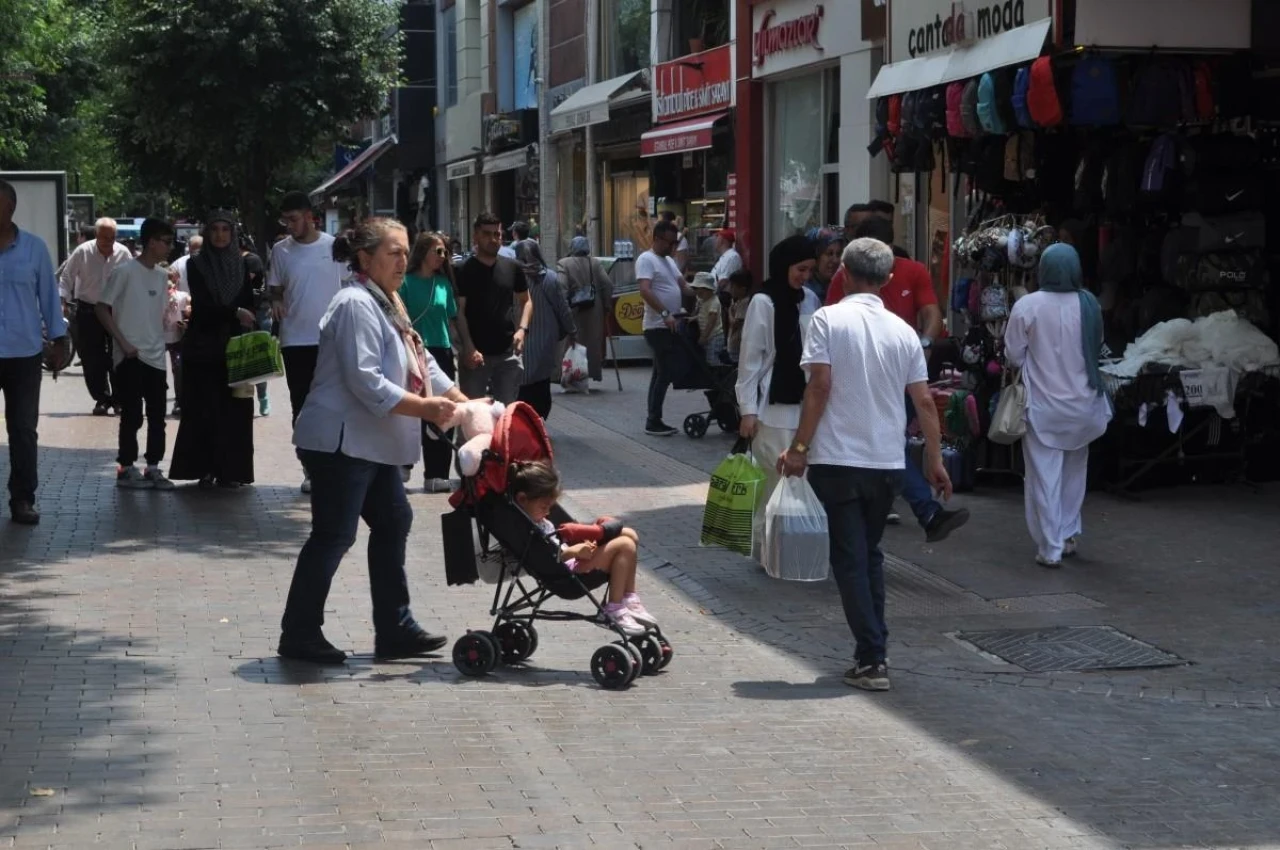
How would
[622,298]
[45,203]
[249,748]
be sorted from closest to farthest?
1. [249,748]
2. [622,298]
3. [45,203]

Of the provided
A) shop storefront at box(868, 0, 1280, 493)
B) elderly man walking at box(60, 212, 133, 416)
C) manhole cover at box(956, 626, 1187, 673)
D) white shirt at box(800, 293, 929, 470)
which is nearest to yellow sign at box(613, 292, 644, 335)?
elderly man walking at box(60, 212, 133, 416)

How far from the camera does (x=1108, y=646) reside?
808cm

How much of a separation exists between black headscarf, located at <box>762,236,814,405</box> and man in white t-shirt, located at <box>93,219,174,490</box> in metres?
5.11

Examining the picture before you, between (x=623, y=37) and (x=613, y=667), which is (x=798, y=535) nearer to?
(x=613, y=667)

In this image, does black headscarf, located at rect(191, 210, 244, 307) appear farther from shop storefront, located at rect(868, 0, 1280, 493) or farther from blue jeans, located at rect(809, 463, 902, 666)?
blue jeans, located at rect(809, 463, 902, 666)

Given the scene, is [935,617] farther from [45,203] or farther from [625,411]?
[45,203]

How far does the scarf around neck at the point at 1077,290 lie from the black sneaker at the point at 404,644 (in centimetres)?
406

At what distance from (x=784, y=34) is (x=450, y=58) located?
27971 millimetres

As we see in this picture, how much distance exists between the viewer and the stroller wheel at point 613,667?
7.05m

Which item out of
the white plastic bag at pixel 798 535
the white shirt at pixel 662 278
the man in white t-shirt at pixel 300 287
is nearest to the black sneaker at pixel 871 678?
the white plastic bag at pixel 798 535

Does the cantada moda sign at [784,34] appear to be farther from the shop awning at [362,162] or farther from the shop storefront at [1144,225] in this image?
the shop awning at [362,162]

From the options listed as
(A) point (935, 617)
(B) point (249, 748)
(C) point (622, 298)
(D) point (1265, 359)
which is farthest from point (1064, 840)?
(C) point (622, 298)

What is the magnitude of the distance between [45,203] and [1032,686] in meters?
21.1

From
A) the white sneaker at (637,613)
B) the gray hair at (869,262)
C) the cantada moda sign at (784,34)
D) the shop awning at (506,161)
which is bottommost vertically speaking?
the white sneaker at (637,613)
